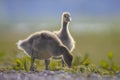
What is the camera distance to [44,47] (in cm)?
852

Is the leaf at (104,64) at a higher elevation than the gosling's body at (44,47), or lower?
lower

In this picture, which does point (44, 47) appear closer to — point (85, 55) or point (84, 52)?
point (85, 55)

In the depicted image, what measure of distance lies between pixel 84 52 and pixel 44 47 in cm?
100

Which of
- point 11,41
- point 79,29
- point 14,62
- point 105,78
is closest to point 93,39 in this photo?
point 79,29

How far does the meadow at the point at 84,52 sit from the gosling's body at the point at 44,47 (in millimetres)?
119

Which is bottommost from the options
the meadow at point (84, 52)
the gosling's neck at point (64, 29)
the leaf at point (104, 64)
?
the leaf at point (104, 64)

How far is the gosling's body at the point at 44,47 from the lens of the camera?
8422 mm

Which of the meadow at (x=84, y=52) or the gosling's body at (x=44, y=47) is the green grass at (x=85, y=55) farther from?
the gosling's body at (x=44, y=47)

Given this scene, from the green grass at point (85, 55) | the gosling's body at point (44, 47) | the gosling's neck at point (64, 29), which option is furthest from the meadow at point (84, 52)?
the gosling's neck at point (64, 29)

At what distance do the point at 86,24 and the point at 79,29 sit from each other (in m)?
0.78

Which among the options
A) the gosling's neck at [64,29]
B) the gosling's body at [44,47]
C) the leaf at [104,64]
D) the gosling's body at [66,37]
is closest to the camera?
the gosling's body at [44,47]

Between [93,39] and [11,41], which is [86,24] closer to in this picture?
[93,39]

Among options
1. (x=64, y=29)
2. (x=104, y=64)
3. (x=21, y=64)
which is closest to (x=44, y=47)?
(x=21, y=64)

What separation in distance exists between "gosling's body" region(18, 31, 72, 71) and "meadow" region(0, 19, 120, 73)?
12 cm
